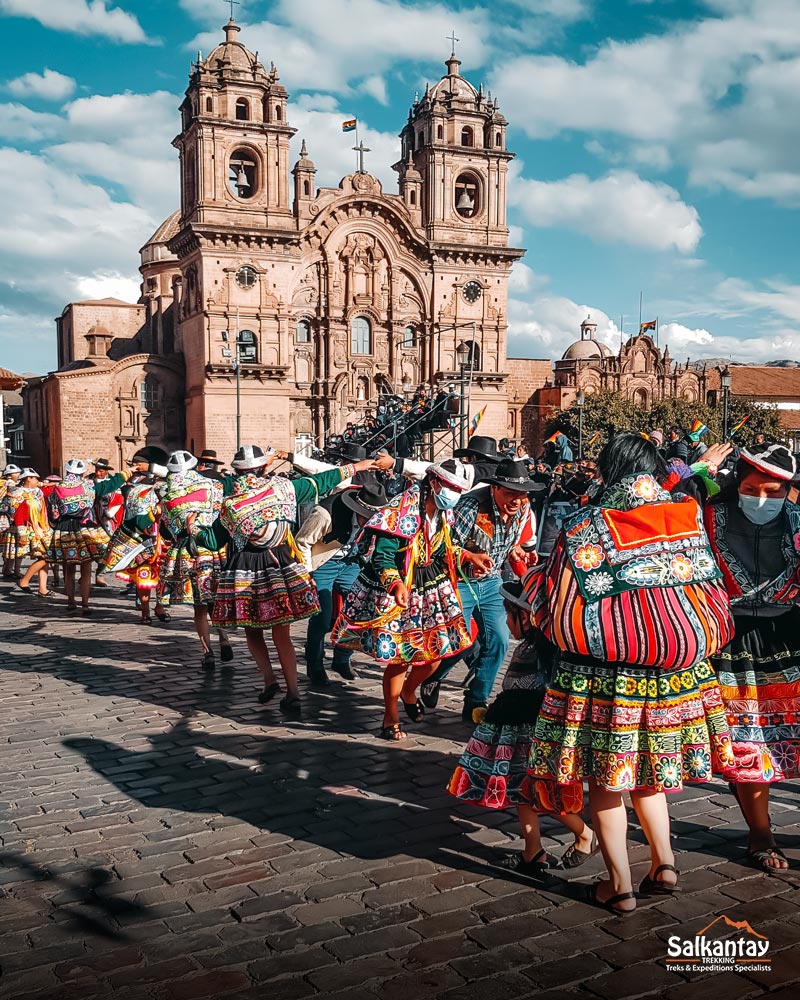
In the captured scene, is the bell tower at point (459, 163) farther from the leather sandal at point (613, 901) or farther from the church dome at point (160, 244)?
the leather sandal at point (613, 901)

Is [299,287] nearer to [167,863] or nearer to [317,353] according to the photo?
[317,353]

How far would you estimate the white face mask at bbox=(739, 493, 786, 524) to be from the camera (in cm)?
444

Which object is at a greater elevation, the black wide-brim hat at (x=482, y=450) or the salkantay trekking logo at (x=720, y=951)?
the black wide-brim hat at (x=482, y=450)

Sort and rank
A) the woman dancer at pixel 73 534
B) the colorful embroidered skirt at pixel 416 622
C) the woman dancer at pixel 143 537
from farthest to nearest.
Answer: the woman dancer at pixel 73 534 → the woman dancer at pixel 143 537 → the colorful embroidered skirt at pixel 416 622

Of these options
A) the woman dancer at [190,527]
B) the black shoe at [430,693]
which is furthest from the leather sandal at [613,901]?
the woman dancer at [190,527]

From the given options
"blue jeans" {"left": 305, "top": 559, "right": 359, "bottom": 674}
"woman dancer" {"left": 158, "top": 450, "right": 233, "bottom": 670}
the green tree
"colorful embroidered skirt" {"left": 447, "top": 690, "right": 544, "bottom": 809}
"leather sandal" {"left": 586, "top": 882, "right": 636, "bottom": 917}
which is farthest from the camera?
the green tree

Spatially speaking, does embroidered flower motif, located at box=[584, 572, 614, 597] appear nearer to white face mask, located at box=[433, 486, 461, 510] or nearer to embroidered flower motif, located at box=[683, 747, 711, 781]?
embroidered flower motif, located at box=[683, 747, 711, 781]

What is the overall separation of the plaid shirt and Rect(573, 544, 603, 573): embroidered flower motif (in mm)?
2772

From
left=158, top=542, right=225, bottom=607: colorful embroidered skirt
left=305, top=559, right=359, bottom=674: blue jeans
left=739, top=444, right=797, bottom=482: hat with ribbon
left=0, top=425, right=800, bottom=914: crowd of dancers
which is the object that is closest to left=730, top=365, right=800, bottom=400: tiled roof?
left=158, top=542, right=225, bottom=607: colorful embroidered skirt

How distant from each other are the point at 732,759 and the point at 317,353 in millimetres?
45400

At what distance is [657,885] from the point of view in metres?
4.13

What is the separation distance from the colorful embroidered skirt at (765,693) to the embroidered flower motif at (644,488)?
1058 mm

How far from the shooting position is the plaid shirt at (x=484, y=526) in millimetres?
6688

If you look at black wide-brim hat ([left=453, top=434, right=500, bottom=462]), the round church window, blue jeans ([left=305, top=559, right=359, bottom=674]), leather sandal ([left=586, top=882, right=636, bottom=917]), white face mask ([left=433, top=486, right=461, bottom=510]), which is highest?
the round church window
